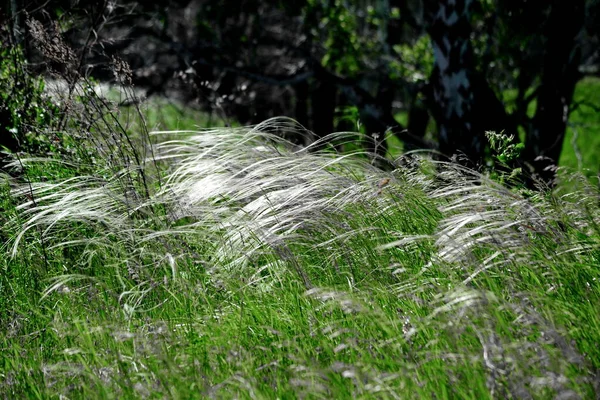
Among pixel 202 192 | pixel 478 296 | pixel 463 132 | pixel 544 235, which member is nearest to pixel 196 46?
pixel 463 132

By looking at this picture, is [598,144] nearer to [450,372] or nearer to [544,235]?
[544,235]

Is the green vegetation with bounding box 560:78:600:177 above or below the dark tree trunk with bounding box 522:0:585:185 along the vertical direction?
below

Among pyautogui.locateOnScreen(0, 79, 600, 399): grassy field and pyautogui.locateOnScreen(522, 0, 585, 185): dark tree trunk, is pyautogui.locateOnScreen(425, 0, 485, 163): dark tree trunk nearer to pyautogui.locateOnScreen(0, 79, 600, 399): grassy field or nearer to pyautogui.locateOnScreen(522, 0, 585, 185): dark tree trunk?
pyautogui.locateOnScreen(522, 0, 585, 185): dark tree trunk

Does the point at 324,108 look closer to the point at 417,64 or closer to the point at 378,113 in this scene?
the point at 378,113

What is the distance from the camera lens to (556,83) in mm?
6879

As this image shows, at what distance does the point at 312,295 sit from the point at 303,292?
16 cm

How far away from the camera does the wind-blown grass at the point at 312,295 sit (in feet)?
7.76

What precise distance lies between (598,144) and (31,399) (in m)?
10.4

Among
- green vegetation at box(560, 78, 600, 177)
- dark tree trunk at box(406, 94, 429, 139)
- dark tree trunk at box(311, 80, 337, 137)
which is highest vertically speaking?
dark tree trunk at box(311, 80, 337, 137)

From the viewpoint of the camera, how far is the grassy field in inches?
93.3

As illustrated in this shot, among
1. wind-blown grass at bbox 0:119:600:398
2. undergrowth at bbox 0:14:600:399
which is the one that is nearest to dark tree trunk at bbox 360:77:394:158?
undergrowth at bbox 0:14:600:399

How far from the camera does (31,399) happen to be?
8.81ft

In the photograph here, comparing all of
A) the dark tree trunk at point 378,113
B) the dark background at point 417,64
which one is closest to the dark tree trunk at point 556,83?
the dark background at point 417,64

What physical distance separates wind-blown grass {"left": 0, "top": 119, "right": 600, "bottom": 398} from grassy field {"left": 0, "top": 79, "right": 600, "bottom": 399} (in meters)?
0.01
